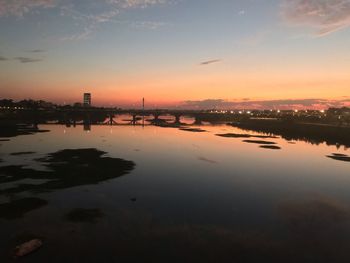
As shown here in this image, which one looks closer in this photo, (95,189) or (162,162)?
(95,189)

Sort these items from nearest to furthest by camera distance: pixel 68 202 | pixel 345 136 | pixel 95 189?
pixel 68 202
pixel 95 189
pixel 345 136

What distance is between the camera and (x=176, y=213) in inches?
835

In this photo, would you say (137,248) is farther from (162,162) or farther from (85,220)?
(162,162)

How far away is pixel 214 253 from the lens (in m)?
15.6

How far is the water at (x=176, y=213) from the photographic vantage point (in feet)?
51.5

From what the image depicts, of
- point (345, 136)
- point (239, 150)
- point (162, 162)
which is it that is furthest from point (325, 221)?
point (345, 136)

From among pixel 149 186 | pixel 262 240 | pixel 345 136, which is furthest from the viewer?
pixel 345 136

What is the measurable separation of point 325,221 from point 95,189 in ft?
56.8

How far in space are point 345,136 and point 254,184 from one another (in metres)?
64.3

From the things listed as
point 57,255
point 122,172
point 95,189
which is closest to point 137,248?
point 57,255

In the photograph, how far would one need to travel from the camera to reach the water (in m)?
15.7

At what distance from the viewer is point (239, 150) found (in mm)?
56969

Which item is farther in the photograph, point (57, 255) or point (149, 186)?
point (149, 186)

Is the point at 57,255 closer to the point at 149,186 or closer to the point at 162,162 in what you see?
the point at 149,186
